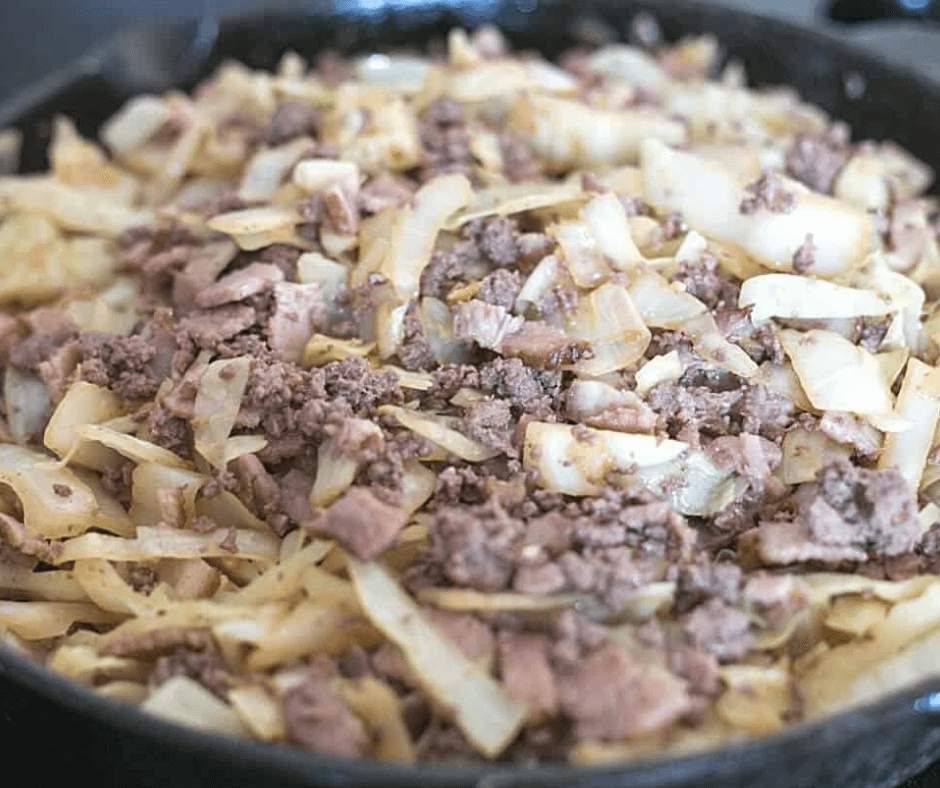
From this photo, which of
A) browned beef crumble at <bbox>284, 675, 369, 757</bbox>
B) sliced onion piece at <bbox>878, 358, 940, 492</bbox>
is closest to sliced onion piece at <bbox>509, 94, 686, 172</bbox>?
sliced onion piece at <bbox>878, 358, 940, 492</bbox>

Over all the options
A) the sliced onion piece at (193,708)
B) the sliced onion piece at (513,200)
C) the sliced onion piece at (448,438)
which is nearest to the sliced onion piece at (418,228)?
the sliced onion piece at (513,200)

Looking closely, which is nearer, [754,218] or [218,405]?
[218,405]

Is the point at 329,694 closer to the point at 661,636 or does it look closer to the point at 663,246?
the point at 661,636

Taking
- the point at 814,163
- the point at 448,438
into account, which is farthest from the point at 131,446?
the point at 814,163

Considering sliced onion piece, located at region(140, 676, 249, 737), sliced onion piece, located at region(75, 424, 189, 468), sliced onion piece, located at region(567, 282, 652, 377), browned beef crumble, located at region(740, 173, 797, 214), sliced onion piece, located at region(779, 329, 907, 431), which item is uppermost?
browned beef crumble, located at region(740, 173, 797, 214)

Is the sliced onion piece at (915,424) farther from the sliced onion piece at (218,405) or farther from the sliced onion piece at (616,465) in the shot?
the sliced onion piece at (218,405)

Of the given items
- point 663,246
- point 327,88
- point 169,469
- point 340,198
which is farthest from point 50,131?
point 663,246

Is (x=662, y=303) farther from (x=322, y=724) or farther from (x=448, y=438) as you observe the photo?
(x=322, y=724)

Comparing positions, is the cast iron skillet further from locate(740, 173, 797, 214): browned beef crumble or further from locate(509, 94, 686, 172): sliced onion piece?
locate(740, 173, 797, 214): browned beef crumble

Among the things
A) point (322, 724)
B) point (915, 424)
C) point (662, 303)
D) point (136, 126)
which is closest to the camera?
point (322, 724)

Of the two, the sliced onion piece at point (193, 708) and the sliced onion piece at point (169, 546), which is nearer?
the sliced onion piece at point (193, 708)

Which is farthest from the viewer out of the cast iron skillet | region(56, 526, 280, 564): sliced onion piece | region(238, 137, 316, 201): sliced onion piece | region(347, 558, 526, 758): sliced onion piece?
the cast iron skillet
